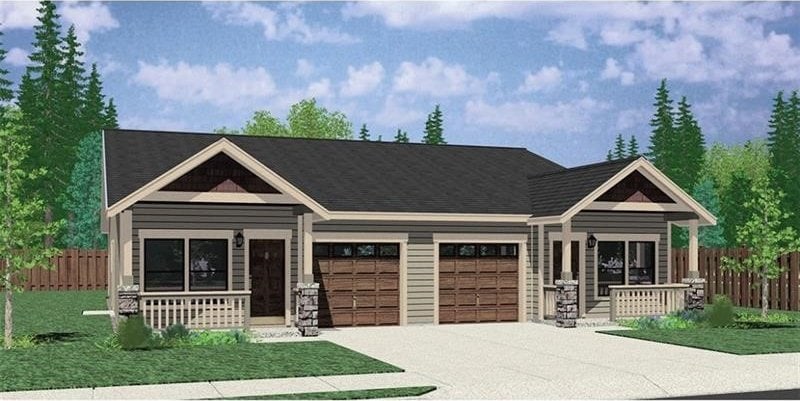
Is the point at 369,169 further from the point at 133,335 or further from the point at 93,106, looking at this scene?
the point at 93,106

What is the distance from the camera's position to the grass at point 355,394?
41.8 feet

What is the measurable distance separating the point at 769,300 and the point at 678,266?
3.68 metres

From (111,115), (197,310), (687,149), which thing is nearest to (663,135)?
(687,149)

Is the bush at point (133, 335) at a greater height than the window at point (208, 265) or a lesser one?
lesser

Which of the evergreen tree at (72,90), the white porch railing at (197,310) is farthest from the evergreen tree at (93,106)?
the white porch railing at (197,310)

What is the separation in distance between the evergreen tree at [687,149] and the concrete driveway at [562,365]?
68.0 m

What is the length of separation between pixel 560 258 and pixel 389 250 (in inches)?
196

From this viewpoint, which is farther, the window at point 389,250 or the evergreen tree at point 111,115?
the evergreen tree at point 111,115

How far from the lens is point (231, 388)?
13.6m

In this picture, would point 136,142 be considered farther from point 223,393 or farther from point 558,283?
point 223,393

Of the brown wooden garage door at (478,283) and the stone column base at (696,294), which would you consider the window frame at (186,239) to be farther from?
the stone column base at (696,294)

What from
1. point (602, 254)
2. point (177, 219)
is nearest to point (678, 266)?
point (602, 254)

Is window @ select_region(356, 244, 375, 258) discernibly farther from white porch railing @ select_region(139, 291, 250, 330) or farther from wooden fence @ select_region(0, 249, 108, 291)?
wooden fence @ select_region(0, 249, 108, 291)

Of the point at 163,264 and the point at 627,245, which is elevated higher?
the point at 627,245
